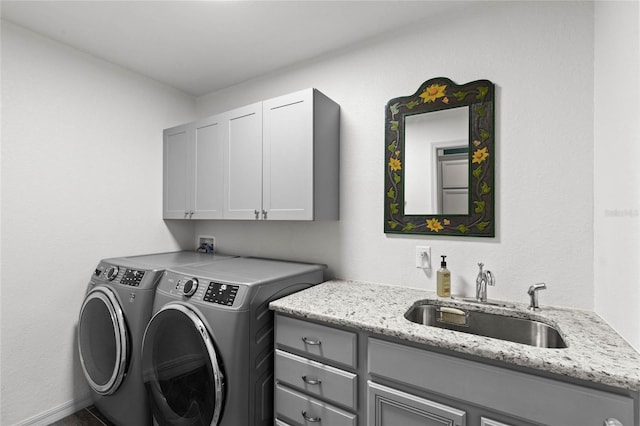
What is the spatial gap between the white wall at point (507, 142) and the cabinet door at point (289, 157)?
33cm

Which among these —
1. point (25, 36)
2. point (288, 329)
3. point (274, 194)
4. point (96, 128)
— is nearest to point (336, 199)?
point (274, 194)

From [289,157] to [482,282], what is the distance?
130 cm

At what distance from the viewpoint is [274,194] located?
1961 mm

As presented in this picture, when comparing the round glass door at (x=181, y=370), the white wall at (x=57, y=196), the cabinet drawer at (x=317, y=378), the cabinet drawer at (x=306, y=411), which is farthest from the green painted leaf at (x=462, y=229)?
the white wall at (x=57, y=196)

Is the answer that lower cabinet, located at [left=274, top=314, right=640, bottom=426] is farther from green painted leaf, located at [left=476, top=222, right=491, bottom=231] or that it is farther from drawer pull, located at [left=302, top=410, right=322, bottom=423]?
green painted leaf, located at [left=476, top=222, right=491, bottom=231]

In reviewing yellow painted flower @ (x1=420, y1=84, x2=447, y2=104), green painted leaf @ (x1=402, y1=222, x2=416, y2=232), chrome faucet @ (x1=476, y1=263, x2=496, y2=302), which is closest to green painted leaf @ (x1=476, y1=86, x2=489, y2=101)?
yellow painted flower @ (x1=420, y1=84, x2=447, y2=104)

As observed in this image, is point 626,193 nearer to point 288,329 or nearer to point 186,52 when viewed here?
point 288,329

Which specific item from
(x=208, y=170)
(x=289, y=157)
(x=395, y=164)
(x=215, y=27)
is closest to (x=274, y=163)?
(x=289, y=157)

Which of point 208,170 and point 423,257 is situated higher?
point 208,170

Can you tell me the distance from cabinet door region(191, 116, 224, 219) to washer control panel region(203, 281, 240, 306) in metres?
0.85

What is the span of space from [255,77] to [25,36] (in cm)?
143

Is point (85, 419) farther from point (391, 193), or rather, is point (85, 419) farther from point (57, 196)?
point (391, 193)

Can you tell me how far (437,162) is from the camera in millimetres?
1717

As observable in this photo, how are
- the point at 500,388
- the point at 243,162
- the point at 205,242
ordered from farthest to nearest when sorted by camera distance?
the point at 205,242 < the point at 243,162 < the point at 500,388
